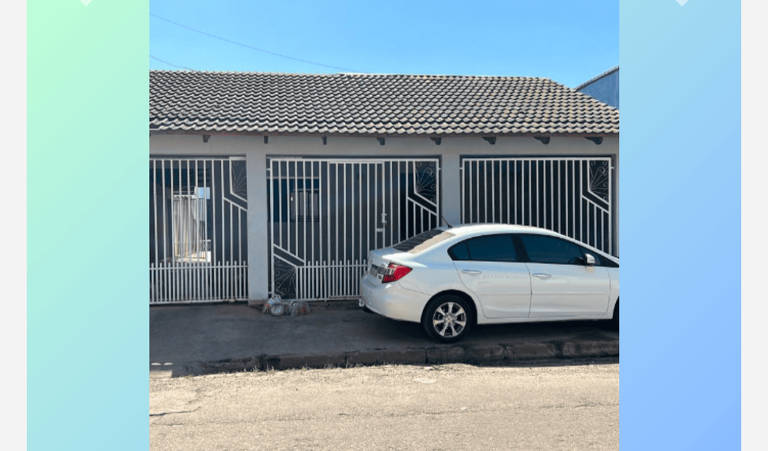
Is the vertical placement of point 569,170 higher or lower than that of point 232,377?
higher

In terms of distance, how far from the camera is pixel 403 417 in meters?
4.63

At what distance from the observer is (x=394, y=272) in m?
6.98

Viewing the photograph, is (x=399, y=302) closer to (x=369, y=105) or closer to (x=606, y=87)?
(x=369, y=105)

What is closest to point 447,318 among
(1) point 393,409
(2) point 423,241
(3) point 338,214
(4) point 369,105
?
(2) point 423,241

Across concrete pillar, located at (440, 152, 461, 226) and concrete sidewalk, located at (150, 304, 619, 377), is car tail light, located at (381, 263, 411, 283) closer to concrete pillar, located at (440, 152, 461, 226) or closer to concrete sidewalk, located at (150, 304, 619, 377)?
concrete sidewalk, located at (150, 304, 619, 377)

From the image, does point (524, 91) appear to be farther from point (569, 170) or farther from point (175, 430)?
point (175, 430)

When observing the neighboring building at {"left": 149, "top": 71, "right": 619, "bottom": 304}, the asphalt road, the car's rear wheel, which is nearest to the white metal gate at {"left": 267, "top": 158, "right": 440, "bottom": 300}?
the neighboring building at {"left": 149, "top": 71, "right": 619, "bottom": 304}

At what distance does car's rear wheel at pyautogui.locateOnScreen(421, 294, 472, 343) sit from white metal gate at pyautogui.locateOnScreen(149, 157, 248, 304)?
3.92 meters

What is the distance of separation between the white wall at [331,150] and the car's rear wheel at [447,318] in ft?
10.1

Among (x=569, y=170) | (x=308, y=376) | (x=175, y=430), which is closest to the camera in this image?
(x=175, y=430)

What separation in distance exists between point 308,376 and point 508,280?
277cm

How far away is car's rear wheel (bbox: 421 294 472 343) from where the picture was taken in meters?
6.98

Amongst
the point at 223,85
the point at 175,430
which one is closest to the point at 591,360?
the point at 175,430

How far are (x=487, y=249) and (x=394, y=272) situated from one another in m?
1.28
